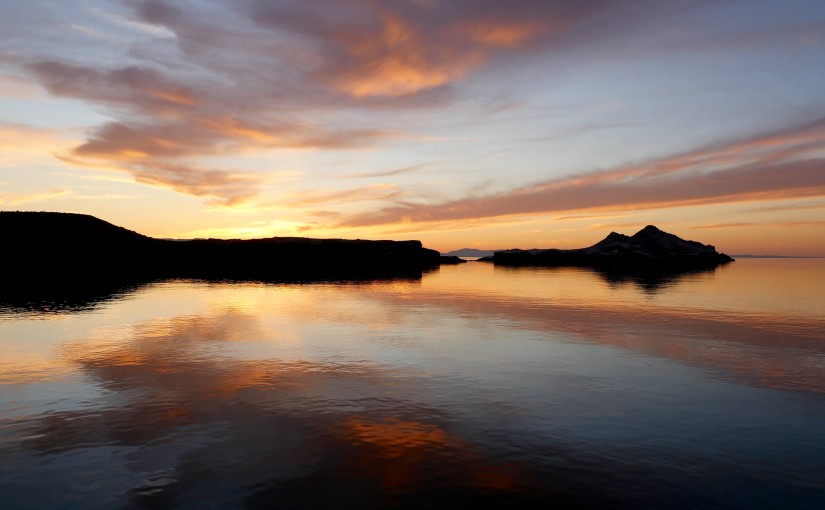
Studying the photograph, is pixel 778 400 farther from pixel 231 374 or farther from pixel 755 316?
pixel 755 316

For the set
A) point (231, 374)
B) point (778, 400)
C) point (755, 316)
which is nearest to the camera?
point (778, 400)

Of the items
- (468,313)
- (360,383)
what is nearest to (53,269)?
(468,313)

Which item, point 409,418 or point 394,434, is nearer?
point 394,434

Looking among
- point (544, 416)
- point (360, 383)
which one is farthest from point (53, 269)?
point (544, 416)

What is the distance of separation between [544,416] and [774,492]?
1008 cm

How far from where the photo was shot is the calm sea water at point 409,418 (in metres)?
17.5

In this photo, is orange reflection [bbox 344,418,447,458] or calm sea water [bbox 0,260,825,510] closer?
calm sea water [bbox 0,260,825,510]

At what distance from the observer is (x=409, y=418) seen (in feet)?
81.5

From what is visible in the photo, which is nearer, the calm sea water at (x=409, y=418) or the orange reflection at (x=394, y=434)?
the calm sea water at (x=409, y=418)

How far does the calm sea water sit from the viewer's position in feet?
57.4

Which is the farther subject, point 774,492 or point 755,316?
point 755,316

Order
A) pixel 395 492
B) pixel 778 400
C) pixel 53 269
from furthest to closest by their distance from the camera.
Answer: pixel 53 269, pixel 778 400, pixel 395 492

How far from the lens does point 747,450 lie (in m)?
21.3

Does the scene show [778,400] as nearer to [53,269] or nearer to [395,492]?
[395,492]
